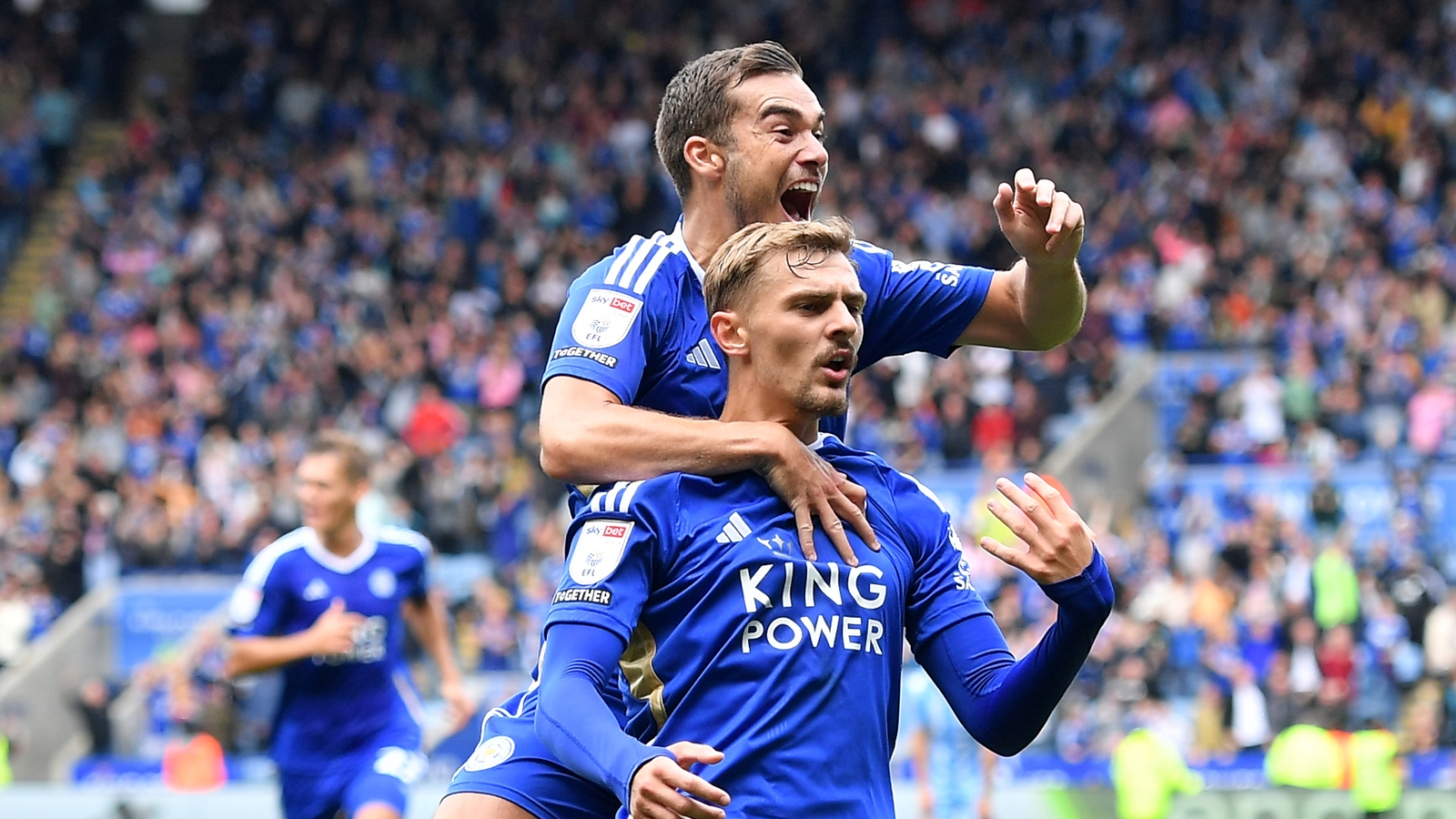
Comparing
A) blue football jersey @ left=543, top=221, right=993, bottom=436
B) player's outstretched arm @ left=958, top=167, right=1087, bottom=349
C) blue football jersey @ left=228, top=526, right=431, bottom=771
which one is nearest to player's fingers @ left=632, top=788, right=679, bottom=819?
blue football jersey @ left=543, top=221, right=993, bottom=436

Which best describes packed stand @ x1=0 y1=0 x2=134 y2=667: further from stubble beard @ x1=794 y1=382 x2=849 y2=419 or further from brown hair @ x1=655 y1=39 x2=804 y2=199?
stubble beard @ x1=794 y1=382 x2=849 y2=419

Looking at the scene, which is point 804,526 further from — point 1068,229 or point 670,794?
point 1068,229

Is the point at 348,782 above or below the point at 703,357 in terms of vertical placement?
below

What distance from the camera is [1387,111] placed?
71.4 ft

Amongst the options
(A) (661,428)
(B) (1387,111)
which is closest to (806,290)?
(A) (661,428)

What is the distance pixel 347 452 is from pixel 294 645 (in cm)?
101

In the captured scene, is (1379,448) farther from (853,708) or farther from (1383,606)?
(853,708)

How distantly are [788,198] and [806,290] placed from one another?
39.2 inches

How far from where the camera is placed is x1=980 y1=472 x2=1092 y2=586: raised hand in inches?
141

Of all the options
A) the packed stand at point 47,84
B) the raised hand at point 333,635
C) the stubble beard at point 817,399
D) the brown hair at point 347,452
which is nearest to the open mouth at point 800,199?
the stubble beard at point 817,399

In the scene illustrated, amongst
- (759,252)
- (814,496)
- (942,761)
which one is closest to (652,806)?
(814,496)

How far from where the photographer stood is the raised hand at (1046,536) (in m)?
3.59

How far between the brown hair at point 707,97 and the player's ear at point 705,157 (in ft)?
0.06

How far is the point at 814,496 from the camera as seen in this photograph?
3811 mm
